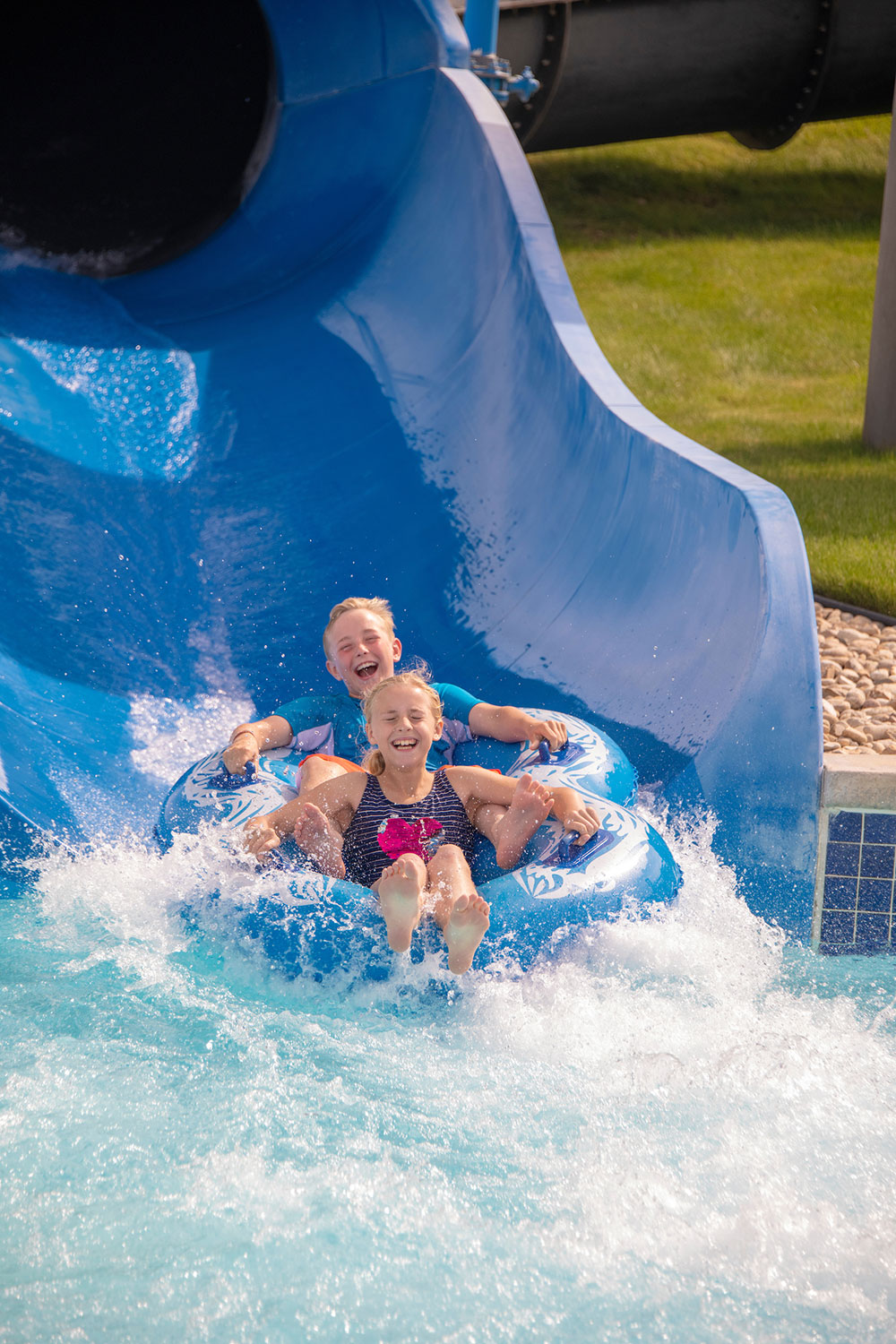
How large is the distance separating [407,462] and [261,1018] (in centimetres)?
243

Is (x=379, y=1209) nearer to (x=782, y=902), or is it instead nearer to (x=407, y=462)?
(x=782, y=902)

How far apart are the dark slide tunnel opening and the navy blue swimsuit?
3382 millimetres

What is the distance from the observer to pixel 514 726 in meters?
3.10

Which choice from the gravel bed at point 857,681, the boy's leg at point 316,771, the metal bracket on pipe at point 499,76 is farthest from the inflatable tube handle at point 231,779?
the metal bracket on pipe at point 499,76

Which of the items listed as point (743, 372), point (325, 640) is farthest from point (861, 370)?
point (325, 640)

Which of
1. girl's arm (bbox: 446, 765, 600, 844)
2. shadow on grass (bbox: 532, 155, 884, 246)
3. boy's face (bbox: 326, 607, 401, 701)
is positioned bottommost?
girl's arm (bbox: 446, 765, 600, 844)

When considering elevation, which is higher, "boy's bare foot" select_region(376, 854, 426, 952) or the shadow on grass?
the shadow on grass

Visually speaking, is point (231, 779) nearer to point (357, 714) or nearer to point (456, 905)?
point (357, 714)

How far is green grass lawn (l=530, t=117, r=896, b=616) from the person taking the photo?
607cm

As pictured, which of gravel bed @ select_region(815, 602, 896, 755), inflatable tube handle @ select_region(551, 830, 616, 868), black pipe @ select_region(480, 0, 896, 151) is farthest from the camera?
black pipe @ select_region(480, 0, 896, 151)

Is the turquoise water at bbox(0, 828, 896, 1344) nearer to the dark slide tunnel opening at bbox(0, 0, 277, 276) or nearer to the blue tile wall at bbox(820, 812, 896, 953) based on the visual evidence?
the blue tile wall at bbox(820, 812, 896, 953)

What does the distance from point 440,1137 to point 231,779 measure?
3.20 feet

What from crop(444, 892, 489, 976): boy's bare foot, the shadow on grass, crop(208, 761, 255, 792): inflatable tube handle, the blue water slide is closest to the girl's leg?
crop(444, 892, 489, 976): boy's bare foot

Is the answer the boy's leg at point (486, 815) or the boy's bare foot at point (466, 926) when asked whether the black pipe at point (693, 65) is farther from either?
the boy's bare foot at point (466, 926)
